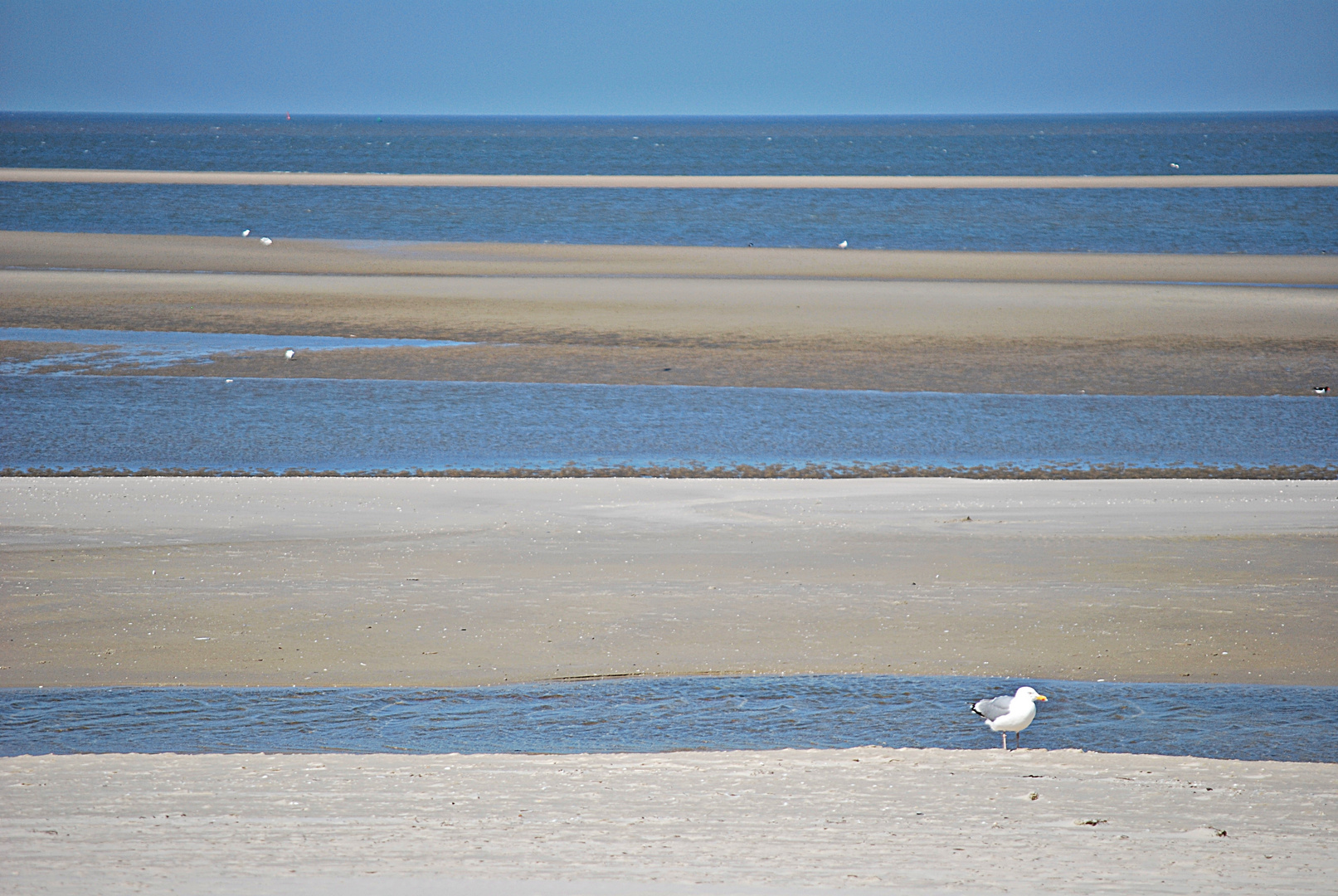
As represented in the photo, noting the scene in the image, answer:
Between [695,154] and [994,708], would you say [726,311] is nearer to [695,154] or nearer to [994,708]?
[994,708]

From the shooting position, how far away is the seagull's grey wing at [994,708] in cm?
618

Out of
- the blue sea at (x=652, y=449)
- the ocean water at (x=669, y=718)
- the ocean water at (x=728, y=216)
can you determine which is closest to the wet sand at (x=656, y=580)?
the ocean water at (x=669, y=718)

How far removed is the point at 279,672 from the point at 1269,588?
6170mm

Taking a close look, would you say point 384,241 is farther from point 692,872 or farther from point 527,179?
point 692,872

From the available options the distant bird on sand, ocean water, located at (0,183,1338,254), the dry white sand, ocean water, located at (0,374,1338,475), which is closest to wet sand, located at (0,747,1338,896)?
the distant bird on sand

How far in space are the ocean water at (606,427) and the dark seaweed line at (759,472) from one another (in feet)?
0.33

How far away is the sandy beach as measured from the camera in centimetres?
1747

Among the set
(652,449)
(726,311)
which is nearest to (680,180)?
(726,311)

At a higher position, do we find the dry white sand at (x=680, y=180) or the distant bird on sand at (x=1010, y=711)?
the dry white sand at (x=680, y=180)

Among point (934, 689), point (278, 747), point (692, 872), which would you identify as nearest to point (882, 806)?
point (692, 872)

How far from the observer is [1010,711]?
20.2 feet

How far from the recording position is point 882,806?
211 inches

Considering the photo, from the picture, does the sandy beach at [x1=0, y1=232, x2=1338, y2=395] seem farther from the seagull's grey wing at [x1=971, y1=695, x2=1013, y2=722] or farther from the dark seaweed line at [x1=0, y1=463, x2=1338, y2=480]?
the seagull's grey wing at [x1=971, y1=695, x2=1013, y2=722]

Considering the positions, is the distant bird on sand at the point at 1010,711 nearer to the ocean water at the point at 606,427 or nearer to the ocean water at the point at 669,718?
the ocean water at the point at 669,718
